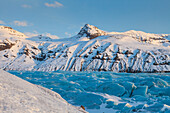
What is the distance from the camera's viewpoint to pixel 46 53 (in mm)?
82438

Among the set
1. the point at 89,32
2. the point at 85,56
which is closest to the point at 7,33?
the point at 89,32

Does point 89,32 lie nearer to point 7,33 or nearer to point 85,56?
point 85,56

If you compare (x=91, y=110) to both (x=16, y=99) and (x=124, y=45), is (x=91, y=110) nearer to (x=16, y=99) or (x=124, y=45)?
(x=16, y=99)

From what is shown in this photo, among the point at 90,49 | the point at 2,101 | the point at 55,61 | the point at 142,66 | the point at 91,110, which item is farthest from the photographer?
the point at 90,49

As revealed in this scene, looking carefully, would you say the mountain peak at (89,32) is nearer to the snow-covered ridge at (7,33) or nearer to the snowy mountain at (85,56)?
the snowy mountain at (85,56)

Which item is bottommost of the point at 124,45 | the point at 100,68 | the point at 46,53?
the point at 100,68

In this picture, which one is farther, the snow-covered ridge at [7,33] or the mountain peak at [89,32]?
the mountain peak at [89,32]

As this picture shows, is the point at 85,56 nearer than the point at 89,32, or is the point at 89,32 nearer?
the point at 85,56

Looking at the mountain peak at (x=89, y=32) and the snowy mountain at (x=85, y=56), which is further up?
the mountain peak at (x=89, y=32)

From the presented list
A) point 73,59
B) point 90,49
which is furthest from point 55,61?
point 90,49

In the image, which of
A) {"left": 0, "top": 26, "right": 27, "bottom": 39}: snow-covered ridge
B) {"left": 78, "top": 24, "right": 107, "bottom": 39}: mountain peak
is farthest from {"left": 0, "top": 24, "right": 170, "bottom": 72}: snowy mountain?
{"left": 78, "top": 24, "right": 107, "bottom": 39}: mountain peak

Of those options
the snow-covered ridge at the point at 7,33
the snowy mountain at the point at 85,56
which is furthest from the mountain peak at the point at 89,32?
the snow-covered ridge at the point at 7,33

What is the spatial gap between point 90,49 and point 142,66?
96.5 feet

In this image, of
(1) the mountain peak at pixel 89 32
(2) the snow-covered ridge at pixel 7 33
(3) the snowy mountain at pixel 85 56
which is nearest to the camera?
(3) the snowy mountain at pixel 85 56
